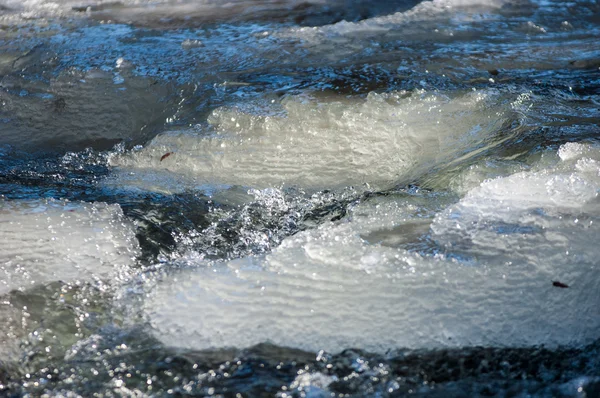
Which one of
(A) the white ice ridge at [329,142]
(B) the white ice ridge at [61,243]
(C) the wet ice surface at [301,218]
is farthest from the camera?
(A) the white ice ridge at [329,142]

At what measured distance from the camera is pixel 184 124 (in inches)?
105

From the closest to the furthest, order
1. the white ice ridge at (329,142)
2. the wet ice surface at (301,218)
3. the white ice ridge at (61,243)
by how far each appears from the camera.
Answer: the wet ice surface at (301,218) → the white ice ridge at (61,243) → the white ice ridge at (329,142)

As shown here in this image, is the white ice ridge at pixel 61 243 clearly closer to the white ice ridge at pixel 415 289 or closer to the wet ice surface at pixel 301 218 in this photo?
the wet ice surface at pixel 301 218

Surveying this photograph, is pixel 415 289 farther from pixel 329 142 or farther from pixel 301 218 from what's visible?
pixel 329 142

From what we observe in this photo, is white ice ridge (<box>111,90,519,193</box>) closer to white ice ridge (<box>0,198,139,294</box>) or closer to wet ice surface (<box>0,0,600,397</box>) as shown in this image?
wet ice surface (<box>0,0,600,397</box>)

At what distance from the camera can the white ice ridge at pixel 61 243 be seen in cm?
163

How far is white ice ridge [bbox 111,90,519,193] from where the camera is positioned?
225cm

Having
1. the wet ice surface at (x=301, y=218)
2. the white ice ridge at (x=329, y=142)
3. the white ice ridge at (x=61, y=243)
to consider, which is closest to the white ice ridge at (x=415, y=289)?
the wet ice surface at (x=301, y=218)

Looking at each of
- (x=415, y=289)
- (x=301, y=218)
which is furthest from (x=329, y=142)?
(x=415, y=289)


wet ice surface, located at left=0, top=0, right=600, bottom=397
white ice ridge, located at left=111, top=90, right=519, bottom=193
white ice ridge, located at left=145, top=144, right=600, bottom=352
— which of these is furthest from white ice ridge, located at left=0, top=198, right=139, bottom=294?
white ice ridge, located at left=111, top=90, right=519, bottom=193

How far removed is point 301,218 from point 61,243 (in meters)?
0.67

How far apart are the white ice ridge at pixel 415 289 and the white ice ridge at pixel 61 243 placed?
192 mm

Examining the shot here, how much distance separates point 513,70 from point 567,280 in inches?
73.1

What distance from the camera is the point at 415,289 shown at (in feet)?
4.90
